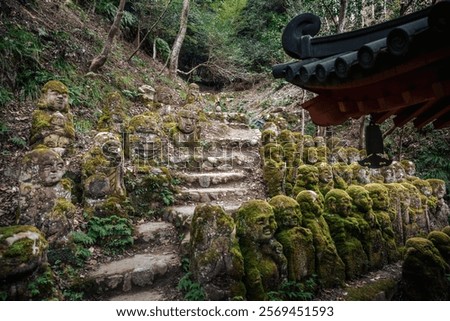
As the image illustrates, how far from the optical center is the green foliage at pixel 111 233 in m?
5.02

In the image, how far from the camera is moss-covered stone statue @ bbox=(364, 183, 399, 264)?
6.19 m

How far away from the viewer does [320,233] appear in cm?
512

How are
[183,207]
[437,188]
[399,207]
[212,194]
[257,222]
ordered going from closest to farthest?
[257,222] → [183,207] → [399,207] → [212,194] → [437,188]

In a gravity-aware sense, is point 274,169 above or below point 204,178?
above

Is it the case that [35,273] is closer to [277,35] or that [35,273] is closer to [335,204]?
[335,204]

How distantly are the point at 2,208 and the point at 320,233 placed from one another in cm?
534

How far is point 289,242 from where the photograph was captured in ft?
15.3

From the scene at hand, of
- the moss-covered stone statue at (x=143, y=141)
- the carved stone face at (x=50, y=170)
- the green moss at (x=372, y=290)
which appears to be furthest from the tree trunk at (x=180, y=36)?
the green moss at (x=372, y=290)

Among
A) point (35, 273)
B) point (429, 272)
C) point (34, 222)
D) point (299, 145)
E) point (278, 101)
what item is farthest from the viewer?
point (278, 101)

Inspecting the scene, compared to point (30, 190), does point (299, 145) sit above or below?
above

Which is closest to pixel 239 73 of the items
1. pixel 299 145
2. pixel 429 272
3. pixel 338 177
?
pixel 299 145

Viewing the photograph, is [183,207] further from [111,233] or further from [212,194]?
[111,233]

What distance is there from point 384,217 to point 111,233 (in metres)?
5.42

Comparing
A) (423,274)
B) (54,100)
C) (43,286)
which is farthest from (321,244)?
(54,100)
